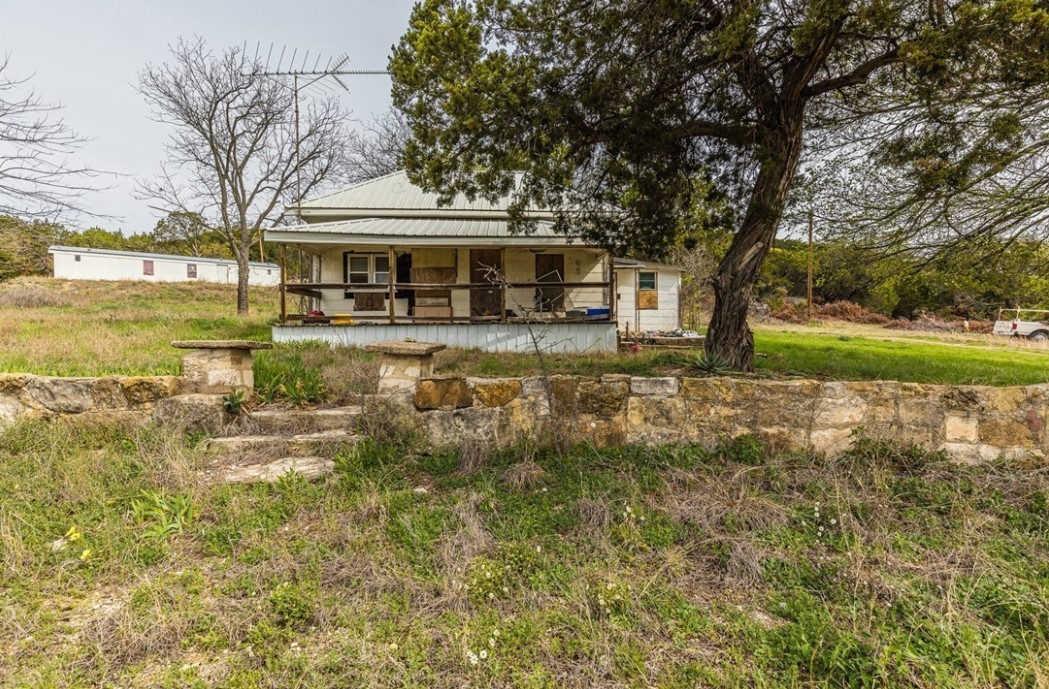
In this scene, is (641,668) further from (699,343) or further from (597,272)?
(597,272)

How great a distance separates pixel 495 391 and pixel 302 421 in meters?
1.92

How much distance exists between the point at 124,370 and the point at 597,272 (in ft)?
37.8

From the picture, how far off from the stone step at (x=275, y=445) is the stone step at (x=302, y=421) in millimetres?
175

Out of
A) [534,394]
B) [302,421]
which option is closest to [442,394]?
[534,394]

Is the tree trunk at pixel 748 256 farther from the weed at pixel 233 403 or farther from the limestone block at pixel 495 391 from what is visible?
the weed at pixel 233 403

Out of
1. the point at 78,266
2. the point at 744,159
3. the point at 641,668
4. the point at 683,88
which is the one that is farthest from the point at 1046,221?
the point at 78,266

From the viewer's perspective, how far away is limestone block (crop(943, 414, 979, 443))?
4.12 metres

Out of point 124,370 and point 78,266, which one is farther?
point 78,266

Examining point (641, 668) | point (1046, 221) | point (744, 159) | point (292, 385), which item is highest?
point (744, 159)

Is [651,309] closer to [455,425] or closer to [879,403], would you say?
[879,403]

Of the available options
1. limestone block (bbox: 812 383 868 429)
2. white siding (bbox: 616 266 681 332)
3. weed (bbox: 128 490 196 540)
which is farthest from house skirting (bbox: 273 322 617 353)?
weed (bbox: 128 490 196 540)

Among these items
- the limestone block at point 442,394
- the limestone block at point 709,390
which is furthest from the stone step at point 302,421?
the limestone block at point 709,390

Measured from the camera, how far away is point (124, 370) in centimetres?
505

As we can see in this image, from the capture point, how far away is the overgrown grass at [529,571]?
218 cm
